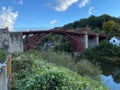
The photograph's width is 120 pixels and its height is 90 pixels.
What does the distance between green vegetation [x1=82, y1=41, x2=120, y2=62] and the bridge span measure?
2774 millimetres

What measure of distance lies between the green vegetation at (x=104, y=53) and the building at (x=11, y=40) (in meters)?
13.5

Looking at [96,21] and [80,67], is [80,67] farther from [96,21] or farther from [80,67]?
[96,21]

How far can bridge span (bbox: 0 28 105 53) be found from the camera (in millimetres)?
38656

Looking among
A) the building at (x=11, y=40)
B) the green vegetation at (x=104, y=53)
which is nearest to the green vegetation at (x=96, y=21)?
the green vegetation at (x=104, y=53)

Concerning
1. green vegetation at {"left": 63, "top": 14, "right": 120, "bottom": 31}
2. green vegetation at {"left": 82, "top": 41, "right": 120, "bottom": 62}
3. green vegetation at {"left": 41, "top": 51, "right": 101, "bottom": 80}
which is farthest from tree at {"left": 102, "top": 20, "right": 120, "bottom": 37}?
green vegetation at {"left": 41, "top": 51, "right": 101, "bottom": 80}

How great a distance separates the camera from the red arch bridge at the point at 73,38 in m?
44.7

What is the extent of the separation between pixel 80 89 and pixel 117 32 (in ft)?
175

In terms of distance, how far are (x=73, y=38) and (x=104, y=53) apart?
644 centimetres

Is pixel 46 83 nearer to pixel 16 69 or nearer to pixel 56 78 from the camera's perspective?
pixel 56 78

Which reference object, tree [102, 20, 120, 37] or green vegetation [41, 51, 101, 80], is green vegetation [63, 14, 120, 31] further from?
green vegetation [41, 51, 101, 80]

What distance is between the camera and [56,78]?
809 cm

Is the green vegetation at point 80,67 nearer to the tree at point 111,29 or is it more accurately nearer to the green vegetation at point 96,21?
the tree at point 111,29

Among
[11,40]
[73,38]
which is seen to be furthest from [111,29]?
[11,40]

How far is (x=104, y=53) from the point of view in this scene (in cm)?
5088
